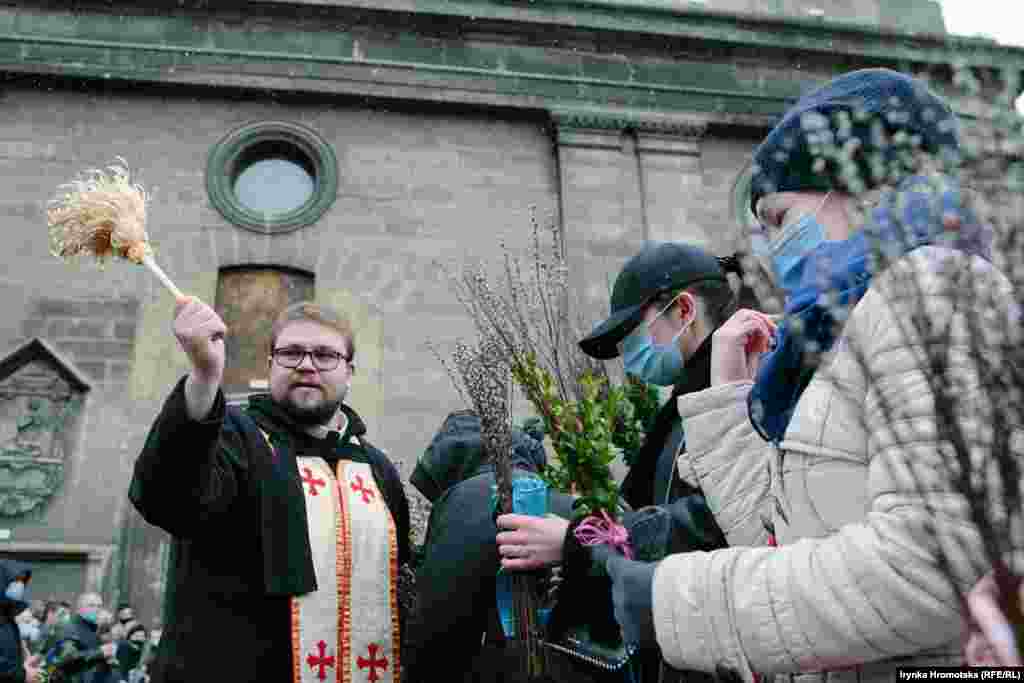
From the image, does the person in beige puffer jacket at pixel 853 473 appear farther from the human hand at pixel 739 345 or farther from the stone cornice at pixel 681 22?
the stone cornice at pixel 681 22

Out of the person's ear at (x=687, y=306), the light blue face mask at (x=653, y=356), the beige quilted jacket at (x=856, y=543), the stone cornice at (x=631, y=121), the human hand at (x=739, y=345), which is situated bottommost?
the beige quilted jacket at (x=856, y=543)

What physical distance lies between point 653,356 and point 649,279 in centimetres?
27

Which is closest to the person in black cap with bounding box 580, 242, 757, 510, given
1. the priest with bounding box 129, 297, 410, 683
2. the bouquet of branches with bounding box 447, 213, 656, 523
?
the bouquet of branches with bounding box 447, 213, 656, 523

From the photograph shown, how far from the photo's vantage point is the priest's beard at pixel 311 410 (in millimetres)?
3482

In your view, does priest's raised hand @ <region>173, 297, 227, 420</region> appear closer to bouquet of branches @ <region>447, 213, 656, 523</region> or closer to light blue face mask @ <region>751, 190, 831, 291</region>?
→ bouquet of branches @ <region>447, 213, 656, 523</region>

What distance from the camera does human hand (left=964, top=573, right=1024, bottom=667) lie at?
100cm

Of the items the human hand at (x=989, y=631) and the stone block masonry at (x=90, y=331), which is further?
the stone block masonry at (x=90, y=331)

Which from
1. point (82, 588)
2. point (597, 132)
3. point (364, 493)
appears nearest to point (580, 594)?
point (364, 493)

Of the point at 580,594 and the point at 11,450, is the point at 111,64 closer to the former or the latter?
the point at 11,450

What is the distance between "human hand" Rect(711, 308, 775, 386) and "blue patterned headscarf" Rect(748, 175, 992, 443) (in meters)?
0.44

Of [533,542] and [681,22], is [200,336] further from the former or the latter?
[681,22]

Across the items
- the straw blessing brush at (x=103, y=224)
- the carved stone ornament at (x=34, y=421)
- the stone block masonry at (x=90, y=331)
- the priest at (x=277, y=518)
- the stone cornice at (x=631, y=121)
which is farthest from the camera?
the stone cornice at (x=631, y=121)

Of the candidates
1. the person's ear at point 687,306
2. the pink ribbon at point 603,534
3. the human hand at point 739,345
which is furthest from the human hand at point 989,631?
the person's ear at point 687,306

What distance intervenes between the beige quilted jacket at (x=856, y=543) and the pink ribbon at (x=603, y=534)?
0.45 meters
